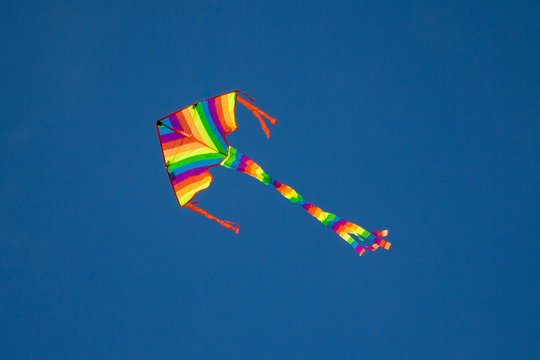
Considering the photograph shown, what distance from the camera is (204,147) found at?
242 inches

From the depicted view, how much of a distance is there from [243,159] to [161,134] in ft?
4.38

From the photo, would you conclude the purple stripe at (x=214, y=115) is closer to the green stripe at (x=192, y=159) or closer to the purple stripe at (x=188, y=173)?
the green stripe at (x=192, y=159)

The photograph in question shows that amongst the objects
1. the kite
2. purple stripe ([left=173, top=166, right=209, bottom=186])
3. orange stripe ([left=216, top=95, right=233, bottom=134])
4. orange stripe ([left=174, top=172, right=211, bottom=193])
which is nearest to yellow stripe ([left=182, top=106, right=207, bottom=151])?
the kite

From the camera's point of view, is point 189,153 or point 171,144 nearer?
point 171,144

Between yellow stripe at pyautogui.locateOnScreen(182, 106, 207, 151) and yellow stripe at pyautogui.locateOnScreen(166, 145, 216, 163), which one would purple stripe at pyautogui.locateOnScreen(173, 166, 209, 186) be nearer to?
yellow stripe at pyautogui.locateOnScreen(166, 145, 216, 163)

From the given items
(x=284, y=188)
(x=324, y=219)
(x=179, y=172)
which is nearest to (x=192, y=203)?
(x=179, y=172)

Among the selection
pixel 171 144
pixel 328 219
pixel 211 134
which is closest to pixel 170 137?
pixel 171 144

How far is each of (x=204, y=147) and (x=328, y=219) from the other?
2.28 metres

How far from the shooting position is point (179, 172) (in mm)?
6312

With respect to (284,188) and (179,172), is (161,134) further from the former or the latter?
(284,188)

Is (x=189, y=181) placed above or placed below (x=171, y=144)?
below

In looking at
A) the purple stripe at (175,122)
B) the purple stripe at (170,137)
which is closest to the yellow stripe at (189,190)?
the purple stripe at (170,137)

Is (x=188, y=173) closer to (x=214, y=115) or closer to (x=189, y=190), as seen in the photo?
(x=189, y=190)

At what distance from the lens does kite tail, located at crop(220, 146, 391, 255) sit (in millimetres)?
5527
